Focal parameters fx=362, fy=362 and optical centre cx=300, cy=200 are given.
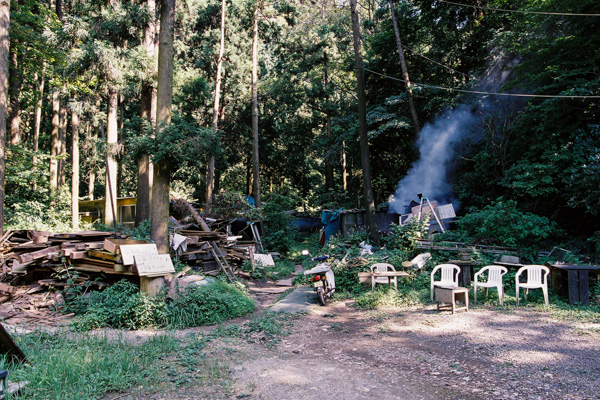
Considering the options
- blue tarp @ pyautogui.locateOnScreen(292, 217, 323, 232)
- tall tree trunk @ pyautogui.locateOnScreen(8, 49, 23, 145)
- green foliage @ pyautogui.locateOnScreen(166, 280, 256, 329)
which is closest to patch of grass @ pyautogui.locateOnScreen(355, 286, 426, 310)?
green foliage @ pyautogui.locateOnScreen(166, 280, 256, 329)

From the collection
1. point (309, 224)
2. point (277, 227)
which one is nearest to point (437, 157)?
point (277, 227)

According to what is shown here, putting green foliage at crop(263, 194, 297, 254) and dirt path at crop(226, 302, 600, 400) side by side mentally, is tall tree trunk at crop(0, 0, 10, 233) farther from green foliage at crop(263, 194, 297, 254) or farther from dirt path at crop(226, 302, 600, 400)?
green foliage at crop(263, 194, 297, 254)

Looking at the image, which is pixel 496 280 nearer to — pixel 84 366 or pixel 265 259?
pixel 84 366

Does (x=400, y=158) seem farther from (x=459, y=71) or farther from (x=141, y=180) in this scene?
(x=141, y=180)

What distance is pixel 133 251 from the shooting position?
7.52 m

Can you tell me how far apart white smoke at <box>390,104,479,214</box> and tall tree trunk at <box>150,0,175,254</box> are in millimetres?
12881

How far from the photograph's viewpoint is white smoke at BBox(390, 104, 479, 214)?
18.0 m

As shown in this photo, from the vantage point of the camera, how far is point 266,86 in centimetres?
2828

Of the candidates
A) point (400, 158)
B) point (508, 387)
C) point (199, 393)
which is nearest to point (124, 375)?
point (199, 393)

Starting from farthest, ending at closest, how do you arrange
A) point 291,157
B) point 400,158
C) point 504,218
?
point 291,157 < point 400,158 < point 504,218

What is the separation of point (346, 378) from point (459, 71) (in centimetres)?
1969

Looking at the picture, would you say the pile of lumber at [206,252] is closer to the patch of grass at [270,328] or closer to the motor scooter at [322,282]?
the motor scooter at [322,282]

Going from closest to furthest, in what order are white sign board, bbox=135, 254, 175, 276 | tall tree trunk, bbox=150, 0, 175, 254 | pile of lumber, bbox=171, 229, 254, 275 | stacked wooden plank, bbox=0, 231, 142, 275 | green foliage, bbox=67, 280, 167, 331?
1. green foliage, bbox=67, 280, 167, 331
2. white sign board, bbox=135, 254, 175, 276
3. stacked wooden plank, bbox=0, 231, 142, 275
4. tall tree trunk, bbox=150, 0, 175, 254
5. pile of lumber, bbox=171, 229, 254, 275

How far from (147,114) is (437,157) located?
45.5ft
